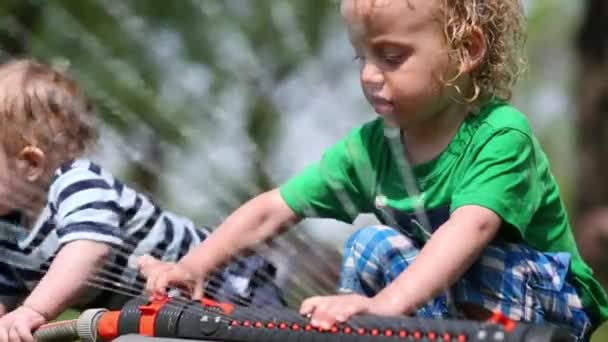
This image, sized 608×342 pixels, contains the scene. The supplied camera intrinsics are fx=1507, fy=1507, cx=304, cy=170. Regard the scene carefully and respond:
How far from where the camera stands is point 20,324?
1841mm

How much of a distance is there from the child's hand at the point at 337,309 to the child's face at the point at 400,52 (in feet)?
0.93

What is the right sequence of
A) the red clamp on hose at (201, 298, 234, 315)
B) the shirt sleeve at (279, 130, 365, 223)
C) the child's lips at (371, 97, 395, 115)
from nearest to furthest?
1. the red clamp on hose at (201, 298, 234, 315)
2. the child's lips at (371, 97, 395, 115)
3. the shirt sleeve at (279, 130, 365, 223)

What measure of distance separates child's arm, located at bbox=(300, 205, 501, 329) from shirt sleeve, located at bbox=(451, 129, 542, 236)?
2 centimetres

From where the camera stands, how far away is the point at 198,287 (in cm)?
171

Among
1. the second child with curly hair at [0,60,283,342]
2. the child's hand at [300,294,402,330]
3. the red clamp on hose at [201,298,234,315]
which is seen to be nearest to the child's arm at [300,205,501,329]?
the child's hand at [300,294,402,330]

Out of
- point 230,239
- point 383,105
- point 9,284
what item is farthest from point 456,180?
point 9,284

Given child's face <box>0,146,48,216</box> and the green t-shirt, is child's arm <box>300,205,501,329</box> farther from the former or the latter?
child's face <box>0,146,48,216</box>

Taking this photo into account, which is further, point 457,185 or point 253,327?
point 457,185

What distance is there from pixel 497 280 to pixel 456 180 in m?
0.12

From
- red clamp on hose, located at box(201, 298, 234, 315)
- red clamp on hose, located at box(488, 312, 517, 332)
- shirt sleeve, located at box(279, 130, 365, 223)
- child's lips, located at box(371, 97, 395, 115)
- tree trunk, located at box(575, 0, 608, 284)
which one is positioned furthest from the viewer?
tree trunk, located at box(575, 0, 608, 284)

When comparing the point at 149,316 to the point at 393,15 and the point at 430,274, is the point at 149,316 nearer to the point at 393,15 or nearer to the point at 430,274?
the point at 430,274

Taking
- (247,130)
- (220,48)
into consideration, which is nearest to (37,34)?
(220,48)

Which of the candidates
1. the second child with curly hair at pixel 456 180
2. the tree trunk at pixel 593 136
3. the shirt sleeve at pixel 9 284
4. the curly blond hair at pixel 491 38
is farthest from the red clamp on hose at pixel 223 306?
the tree trunk at pixel 593 136

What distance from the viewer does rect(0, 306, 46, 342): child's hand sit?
183 cm
